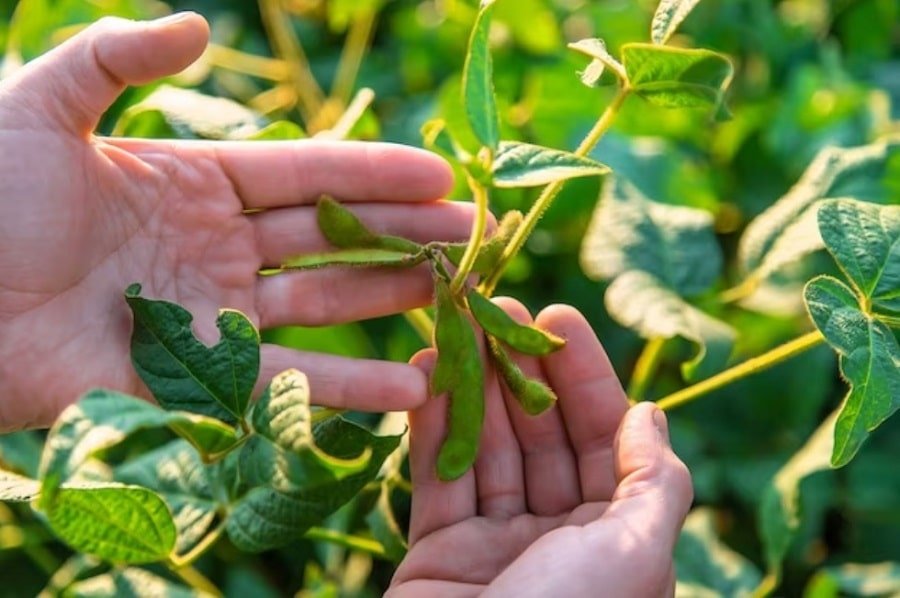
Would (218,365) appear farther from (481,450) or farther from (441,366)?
(481,450)

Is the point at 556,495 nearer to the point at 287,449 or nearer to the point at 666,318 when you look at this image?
the point at 666,318

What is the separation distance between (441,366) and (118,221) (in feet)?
1.27

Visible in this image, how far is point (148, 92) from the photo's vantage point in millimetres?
1549

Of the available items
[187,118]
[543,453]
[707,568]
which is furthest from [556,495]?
[187,118]

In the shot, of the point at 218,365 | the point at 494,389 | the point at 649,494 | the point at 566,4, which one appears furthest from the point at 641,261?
the point at 566,4

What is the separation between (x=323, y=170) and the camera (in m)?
1.32

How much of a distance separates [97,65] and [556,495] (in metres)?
0.64

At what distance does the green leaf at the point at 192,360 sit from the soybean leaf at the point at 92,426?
15cm

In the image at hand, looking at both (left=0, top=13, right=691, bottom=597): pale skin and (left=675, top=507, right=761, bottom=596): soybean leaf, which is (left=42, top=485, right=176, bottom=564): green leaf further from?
(left=675, top=507, right=761, bottom=596): soybean leaf


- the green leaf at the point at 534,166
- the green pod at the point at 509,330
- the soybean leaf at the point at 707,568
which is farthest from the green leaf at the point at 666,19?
the soybean leaf at the point at 707,568

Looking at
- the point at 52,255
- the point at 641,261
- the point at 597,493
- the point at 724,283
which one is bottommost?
the point at 724,283

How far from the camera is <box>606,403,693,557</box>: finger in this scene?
1.06 meters

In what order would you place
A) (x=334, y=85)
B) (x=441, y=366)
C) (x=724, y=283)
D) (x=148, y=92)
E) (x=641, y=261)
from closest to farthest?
(x=441, y=366) → (x=641, y=261) → (x=148, y=92) → (x=724, y=283) → (x=334, y=85)

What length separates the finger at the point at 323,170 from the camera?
131 cm
